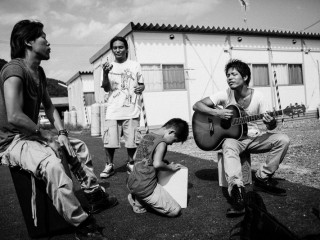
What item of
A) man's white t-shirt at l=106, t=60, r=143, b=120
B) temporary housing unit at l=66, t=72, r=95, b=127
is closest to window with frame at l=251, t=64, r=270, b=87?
man's white t-shirt at l=106, t=60, r=143, b=120

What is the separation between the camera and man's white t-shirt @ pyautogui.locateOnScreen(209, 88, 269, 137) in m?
3.54

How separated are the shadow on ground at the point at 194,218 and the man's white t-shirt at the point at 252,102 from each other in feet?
2.66

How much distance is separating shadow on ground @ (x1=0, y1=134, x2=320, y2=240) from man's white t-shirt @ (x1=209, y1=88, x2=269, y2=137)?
2.66 ft

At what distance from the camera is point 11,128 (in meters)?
2.44

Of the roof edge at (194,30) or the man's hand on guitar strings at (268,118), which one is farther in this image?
the roof edge at (194,30)

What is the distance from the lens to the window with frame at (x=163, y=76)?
1127cm

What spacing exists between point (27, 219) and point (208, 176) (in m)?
2.64

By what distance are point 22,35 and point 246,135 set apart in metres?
2.70

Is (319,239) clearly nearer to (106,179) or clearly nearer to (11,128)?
(11,128)

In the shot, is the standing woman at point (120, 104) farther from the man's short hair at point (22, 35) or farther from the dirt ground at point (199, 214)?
the man's short hair at point (22, 35)

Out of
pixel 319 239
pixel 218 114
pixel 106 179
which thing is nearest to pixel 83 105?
pixel 106 179

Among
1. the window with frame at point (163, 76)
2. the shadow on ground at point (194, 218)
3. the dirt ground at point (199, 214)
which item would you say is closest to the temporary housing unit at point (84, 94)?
the window with frame at point (163, 76)

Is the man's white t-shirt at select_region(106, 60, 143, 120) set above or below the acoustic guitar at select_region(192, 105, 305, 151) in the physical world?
above

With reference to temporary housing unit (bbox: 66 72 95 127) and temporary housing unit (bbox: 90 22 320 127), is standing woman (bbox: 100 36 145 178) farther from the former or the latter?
temporary housing unit (bbox: 66 72 95 127)
